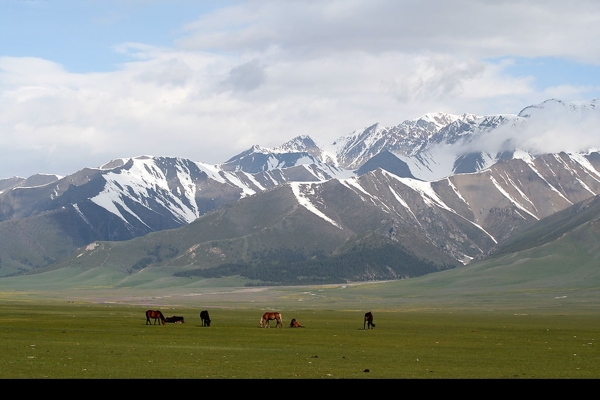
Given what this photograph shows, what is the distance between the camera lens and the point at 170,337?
58.7 m

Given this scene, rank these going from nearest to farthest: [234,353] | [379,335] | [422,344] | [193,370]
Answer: [193,370] → [234,353] → [422,344] → [379,335]

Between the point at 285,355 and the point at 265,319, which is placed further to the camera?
the point at 265,319

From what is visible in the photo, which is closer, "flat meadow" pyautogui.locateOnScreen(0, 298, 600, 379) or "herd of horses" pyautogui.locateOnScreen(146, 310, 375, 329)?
"flat meadow" pyautogui.locateOnScreen(0, 298, 600, 379)

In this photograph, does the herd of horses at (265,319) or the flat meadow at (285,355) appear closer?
the flat meadow at (285,355)
